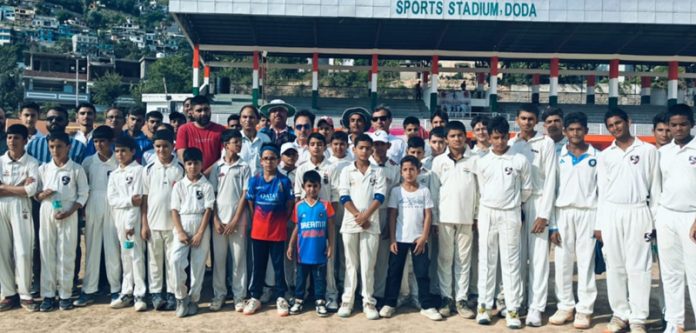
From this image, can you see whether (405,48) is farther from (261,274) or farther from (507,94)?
(261,274)

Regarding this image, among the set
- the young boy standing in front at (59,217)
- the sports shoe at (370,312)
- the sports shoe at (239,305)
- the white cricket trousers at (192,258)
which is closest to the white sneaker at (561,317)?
the sports shoe at (370,312)

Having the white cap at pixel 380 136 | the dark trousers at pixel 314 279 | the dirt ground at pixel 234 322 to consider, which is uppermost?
the white cap at pixel 380 136

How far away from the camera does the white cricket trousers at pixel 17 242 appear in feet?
17.7

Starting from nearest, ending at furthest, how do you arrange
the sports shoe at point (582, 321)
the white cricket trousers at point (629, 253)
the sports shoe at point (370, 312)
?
the white cricket trousers at point (629, 253) → the sports shoe at point (582, 321) → the sports shoe at point (370, 312)

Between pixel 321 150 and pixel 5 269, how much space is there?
330cm

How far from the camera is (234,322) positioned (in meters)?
5.08

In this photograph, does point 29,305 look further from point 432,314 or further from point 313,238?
point 432,314

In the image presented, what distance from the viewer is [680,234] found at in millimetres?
4574

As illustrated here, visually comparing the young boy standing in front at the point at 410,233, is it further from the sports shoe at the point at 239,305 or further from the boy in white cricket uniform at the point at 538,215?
the sports shoe at the point at 239,305

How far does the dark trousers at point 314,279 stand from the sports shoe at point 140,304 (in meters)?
1.48

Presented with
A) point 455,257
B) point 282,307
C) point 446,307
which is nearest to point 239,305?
point 282,307

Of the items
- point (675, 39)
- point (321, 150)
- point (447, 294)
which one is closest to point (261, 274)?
point (321, 150)

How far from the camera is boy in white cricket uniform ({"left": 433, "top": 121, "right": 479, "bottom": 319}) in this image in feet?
17.3

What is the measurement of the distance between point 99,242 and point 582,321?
468cm
